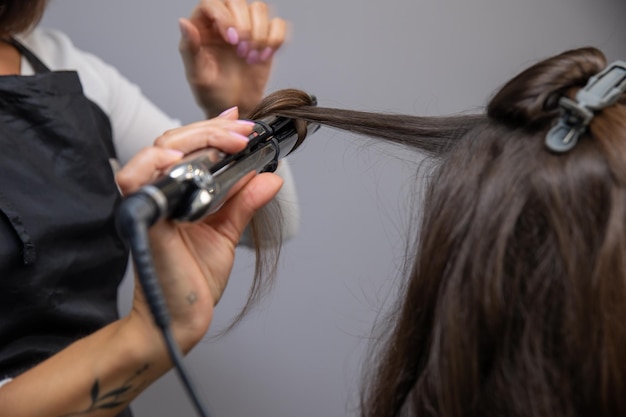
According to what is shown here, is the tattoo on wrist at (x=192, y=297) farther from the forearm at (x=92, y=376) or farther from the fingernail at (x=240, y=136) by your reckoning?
the fingernail at (x=240, y=136)

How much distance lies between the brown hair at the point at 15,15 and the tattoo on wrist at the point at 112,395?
1.91 ft

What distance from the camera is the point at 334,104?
1.34 m

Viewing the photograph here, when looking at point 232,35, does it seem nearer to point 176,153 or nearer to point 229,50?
point 229,50

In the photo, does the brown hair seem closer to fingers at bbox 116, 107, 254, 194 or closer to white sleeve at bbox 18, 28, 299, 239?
white sleeve at bbox 18, 28, 299, 239

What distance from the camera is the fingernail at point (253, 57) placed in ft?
3.06

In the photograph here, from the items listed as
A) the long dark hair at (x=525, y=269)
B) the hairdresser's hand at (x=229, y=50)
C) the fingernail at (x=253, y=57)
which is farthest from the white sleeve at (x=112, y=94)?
the long dark hair at (x=525, y=269)

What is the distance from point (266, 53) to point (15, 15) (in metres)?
0.39

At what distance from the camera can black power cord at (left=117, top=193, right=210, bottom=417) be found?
0.46 metres

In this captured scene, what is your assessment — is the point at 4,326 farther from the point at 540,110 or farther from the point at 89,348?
the point at 540,110

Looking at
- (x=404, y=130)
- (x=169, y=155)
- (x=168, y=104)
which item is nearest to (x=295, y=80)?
(x=168, y=104)

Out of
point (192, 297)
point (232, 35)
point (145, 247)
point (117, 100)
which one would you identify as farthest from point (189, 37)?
point (145, 247)

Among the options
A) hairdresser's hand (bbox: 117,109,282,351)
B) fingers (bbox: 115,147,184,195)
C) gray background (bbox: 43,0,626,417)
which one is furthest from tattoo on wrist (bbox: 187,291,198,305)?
gray background (bbox: 43,0,626,417)

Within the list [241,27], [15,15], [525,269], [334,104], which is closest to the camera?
[525,269]

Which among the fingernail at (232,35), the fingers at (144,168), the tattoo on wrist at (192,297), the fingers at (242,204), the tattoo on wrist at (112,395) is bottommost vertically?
the tattoo on wrist at (112,395)
